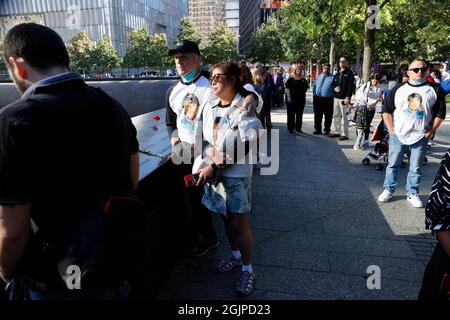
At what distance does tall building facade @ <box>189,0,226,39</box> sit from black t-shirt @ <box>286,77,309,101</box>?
175534 mm

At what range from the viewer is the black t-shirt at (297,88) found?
882cm

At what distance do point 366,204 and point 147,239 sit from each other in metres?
3.41

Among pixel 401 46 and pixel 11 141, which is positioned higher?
pixel 401 46

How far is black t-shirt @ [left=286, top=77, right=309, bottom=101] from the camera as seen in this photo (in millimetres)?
8820

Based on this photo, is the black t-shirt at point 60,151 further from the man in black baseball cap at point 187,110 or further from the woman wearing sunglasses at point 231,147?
the man in black baseball cap at point 187,110

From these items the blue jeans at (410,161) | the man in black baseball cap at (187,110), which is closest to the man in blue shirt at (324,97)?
the blue jeans at (410,161)

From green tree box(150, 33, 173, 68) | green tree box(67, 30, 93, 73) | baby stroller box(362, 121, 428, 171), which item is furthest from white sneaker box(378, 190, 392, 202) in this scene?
green tree box(150, 33, 173, 68)

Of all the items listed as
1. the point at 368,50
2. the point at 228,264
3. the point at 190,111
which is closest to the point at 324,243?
the point at 228,264

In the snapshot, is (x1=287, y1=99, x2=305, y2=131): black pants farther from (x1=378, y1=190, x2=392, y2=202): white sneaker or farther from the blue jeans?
(x1=378, y1=190, x2=392, y2=202): white sneaker

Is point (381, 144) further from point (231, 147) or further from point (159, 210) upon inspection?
point (159, 210)

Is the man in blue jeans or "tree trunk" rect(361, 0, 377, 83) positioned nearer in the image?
the man in blue jeans
